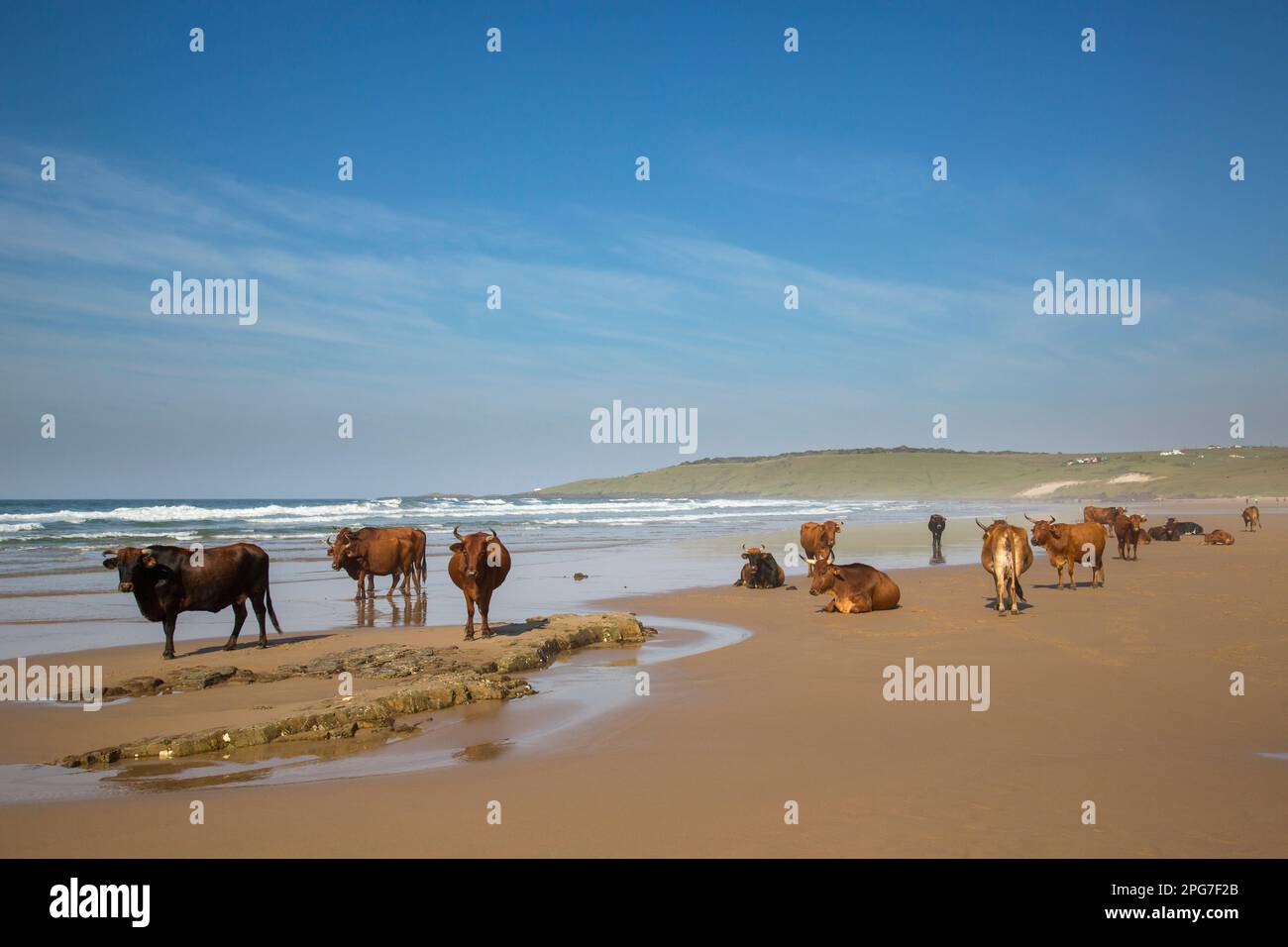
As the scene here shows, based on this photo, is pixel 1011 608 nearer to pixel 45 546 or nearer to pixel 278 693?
pixel 278 693

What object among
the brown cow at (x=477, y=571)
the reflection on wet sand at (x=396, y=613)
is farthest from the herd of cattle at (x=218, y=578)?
the reflection on wet sand at (x=396, y=613)

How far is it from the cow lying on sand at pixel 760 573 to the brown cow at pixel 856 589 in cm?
322

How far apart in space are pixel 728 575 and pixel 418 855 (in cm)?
1702

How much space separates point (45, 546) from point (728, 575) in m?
25.5

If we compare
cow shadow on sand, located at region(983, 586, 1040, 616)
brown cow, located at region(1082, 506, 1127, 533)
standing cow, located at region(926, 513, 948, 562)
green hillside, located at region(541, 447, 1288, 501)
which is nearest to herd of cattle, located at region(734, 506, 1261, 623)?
cow shadow on sand, located at region(983, 586, 1040, 616)

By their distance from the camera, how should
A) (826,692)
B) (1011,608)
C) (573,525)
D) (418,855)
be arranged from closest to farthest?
(418,855) < (826,692) < (1011,608) < (573,525)

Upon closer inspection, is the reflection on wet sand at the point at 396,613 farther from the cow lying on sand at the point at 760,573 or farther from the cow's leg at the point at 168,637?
the cow lying on sand at the point at 760,573

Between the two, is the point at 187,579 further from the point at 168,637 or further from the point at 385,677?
the point at 385,677

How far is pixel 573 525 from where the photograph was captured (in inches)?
1937

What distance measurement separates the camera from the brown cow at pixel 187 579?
35.7ft

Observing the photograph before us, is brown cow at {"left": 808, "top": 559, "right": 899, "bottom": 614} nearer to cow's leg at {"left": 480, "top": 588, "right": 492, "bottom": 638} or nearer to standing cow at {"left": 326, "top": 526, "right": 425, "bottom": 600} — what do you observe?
cow's leg at {"left": 480, "top": 588, "right": 492, "bottom": 638}

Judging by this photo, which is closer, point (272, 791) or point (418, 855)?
point (418, 855)

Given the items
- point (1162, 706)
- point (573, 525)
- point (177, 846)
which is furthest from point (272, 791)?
point (573, 525)
